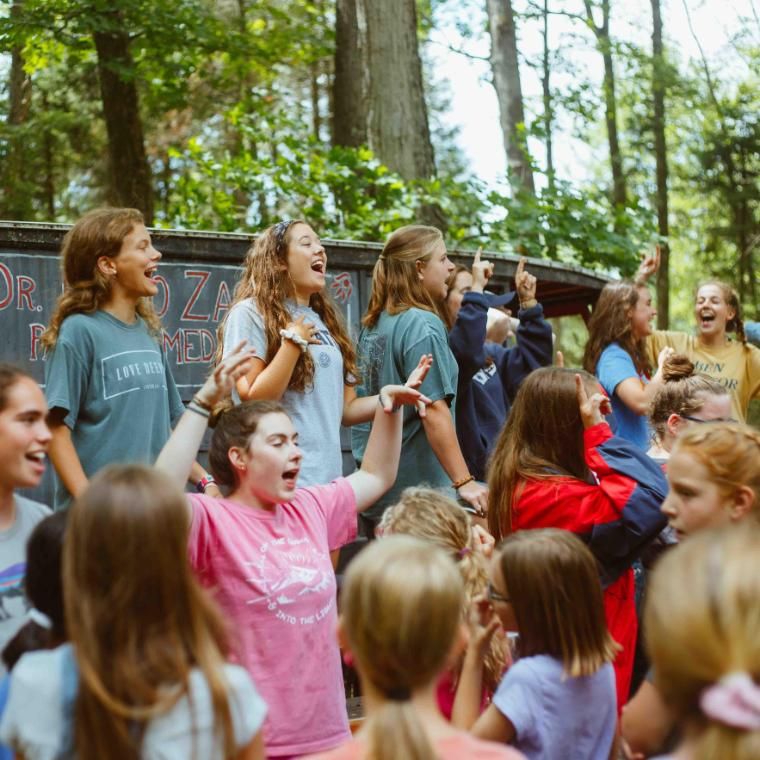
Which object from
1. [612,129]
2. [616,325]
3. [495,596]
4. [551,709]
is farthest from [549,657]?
[612,129]

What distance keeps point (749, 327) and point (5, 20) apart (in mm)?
7409

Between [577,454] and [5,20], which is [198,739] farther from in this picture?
[5,20]

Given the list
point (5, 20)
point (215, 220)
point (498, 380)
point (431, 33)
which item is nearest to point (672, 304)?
point (431, 33)

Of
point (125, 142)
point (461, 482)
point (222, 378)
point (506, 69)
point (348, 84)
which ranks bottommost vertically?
point (461, 482)

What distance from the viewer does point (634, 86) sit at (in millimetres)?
23781

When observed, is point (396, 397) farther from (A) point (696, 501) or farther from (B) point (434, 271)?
(B) point (434, 271)

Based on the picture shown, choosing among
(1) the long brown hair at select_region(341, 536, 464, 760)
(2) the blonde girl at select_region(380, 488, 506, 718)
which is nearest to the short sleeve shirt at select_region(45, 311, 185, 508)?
(2) the blonde girl at select_region(380, 488, 506, 718)

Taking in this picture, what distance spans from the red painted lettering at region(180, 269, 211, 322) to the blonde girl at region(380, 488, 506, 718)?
311 cm

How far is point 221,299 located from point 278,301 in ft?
7.00

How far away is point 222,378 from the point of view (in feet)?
10.3

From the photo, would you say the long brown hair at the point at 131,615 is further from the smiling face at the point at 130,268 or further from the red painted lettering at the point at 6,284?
the red painted lettering at the point at 6,284

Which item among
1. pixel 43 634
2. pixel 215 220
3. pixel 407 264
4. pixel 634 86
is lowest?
pixel 43 634

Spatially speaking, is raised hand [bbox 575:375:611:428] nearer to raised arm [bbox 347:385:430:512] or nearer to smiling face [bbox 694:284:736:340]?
raised arm [bbox 347:385:430:512]

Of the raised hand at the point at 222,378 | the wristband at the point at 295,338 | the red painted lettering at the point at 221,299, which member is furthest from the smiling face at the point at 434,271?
the red painted lettering at the point at 221,299
